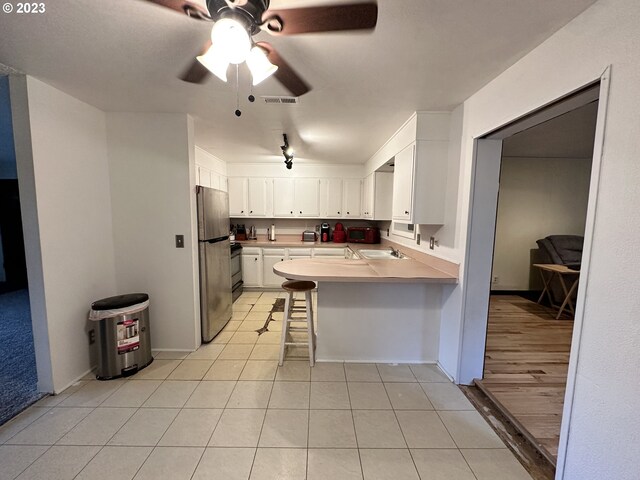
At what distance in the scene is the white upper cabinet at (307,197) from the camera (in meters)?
4.55

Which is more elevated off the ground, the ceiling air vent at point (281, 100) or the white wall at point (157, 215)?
the ceiling air vent at point (281, 100)

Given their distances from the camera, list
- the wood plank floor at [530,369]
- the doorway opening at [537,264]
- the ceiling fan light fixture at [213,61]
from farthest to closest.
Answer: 1. the doorway opening at [537,264]
2. the wood plank floor at [530,369]
3. the ceiling fan light fixture at [213,61]

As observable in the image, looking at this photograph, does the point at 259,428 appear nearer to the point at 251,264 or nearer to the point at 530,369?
the point at 530,369

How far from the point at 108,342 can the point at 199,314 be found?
727 millimetres

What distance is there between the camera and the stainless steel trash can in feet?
6.65

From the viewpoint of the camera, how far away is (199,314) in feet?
8.52

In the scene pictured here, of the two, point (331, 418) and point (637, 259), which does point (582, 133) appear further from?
point (331, 418)

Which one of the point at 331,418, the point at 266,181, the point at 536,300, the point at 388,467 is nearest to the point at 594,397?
the point at 388,467

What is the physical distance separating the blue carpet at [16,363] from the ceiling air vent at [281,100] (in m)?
2.76

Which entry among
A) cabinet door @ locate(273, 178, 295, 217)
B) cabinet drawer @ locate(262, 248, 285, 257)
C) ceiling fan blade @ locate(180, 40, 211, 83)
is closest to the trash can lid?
ceiling fan blade @ locate(180, 40, 211, 83)

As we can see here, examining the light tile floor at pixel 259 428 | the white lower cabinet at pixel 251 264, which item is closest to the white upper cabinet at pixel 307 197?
the white lower cabinet at pixel 251 264

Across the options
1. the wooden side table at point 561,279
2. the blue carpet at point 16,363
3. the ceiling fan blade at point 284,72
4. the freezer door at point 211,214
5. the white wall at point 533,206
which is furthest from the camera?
the white wall at point 533,206

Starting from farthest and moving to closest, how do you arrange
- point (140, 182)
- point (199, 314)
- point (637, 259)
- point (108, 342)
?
point (199, 314) → point (140, 182) → point (108, 342) → point (637, 259)

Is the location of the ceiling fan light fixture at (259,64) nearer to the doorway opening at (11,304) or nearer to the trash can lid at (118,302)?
the doorway opening at (11,304)
